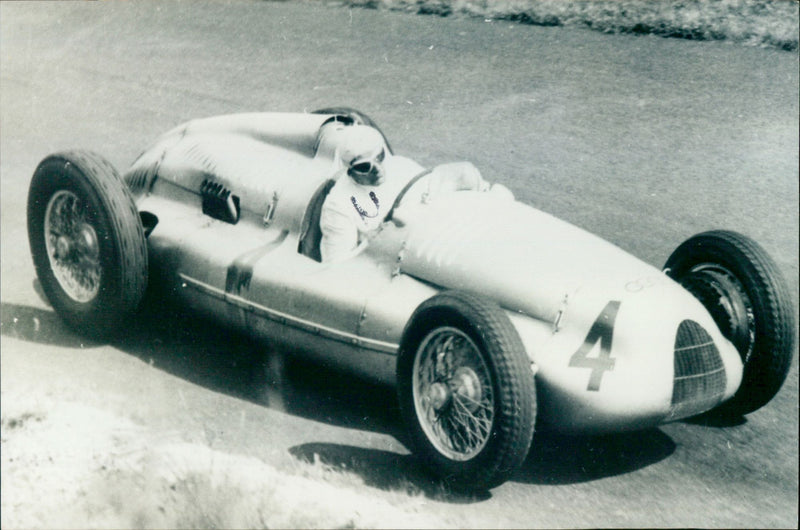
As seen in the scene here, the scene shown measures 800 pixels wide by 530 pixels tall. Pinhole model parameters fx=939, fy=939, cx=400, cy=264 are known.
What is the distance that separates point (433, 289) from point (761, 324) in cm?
165

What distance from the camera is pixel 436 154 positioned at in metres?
8.32

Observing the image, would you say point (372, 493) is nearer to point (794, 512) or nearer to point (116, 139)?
point (794, 512)

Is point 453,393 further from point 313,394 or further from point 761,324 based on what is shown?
point 761,324

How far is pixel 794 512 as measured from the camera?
427 cm

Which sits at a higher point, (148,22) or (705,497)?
(148,22)

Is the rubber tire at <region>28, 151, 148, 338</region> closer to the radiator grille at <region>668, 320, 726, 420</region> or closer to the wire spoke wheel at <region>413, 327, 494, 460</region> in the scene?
the wire spoke wheel at <region>413, 327, 494, 460</region>

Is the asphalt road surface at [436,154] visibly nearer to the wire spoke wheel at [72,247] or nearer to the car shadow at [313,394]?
the car shadow at [313,394]

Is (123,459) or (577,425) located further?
(123,459)

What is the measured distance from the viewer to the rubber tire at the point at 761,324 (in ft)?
15.2

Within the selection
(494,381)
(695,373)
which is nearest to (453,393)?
(494,381)

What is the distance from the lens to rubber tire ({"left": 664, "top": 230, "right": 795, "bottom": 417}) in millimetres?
4645

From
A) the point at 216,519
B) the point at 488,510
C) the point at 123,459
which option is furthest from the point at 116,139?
the point at 488,510

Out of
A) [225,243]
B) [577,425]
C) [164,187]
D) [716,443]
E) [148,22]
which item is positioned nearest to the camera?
[577,425]

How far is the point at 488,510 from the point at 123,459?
1.92 m
